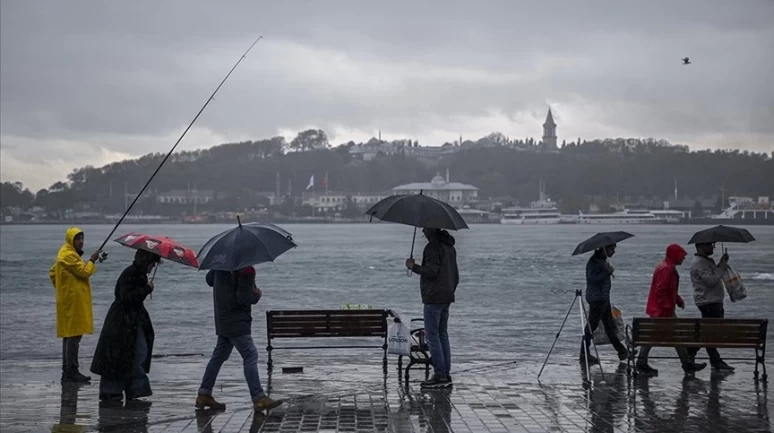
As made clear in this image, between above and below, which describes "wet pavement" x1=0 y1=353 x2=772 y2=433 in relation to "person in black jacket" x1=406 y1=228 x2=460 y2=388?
below

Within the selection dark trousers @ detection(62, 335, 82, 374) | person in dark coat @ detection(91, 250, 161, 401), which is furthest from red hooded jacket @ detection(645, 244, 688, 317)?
dark trousers @ detection(62, 335, 82, 374)

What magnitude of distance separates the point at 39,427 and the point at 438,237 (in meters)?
3.85

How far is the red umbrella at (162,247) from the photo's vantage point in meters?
9.17

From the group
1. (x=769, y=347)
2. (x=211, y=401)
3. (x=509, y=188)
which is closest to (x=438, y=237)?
(x=211, y=401)

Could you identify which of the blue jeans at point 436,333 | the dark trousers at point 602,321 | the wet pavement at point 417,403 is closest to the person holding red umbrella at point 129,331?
the wet pavement at point 417,403

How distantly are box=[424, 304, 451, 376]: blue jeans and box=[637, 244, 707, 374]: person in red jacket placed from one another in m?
2.28

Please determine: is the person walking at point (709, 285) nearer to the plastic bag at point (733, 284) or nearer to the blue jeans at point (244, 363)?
the plastic bag at point (733, 284)

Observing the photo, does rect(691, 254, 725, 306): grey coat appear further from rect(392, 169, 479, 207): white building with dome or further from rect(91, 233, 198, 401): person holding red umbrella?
rect(392, 169, 479, 207): white building with dome

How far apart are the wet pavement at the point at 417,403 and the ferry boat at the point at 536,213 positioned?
163m

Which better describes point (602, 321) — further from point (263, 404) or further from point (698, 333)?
point (263, 404)

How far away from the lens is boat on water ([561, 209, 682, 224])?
506ft

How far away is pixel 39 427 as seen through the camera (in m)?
8.20

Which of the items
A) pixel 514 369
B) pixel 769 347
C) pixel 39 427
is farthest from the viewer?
pixel 769 347

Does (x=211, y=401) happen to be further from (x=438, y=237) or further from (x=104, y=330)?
(x=438, y=237)
